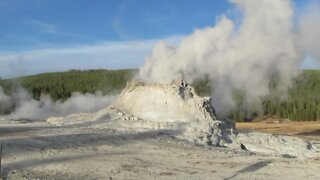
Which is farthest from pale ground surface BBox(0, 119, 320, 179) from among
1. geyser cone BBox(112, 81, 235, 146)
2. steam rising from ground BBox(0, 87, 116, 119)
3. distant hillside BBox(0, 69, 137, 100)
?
distant hillside BBox(0, 69, 137, 100)

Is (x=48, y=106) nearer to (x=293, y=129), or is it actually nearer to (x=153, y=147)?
(x=293, y=129)

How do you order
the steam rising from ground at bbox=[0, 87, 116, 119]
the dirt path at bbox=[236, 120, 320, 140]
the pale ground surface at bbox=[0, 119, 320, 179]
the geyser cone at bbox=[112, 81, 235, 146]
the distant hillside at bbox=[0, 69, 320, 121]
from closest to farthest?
1. the pale ground surface at bbox=[0, 119, 320, 179]
2. the geyser cone at bbox=[112, 81, 235, 146]
3. the dirt path at bbox=[236, 120, 320, 140]
4. the steam rising from ground at bbox=[0, 87, 116, 119]
5. the distant hillside at bbox=[0, 69, 320, 121]

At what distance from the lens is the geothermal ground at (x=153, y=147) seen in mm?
17422

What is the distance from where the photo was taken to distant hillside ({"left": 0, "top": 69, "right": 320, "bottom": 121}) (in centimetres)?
9088

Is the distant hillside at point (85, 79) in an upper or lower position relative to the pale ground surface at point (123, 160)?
upper

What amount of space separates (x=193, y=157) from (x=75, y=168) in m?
4.80

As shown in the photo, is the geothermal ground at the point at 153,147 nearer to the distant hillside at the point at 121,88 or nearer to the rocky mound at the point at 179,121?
the rocky mound at the point at 179,121

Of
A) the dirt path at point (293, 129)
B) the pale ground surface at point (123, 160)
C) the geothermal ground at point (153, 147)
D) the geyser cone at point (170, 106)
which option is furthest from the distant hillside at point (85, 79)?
the pale ground surface at point (123, 160)

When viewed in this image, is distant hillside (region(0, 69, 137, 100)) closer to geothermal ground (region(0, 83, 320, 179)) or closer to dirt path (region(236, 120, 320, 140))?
dirt path (region(236, 120, 320, 140))

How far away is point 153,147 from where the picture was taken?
2166cm

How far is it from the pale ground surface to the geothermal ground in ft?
0.09

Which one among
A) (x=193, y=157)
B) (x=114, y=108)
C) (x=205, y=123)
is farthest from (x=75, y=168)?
(x=114, y=108)

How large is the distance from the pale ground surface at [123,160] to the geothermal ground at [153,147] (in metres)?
0.03

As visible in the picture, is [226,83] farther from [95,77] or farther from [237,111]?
[95,77]
